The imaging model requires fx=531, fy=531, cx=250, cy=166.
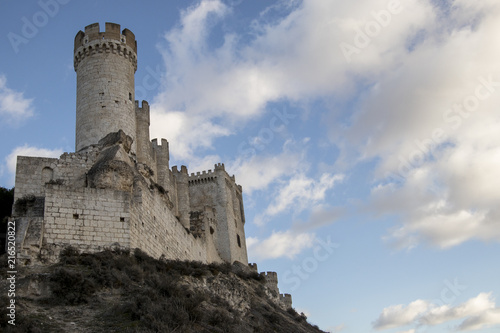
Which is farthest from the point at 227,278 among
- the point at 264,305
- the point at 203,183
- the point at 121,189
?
the point at 203,183

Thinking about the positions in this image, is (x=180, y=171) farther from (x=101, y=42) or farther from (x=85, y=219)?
(x=85, y=219)

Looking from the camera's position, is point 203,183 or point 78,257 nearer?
point 78,257

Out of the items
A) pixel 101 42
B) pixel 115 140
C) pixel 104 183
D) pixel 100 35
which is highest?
pixel 100 35

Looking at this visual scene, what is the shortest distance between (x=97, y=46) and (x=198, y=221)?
13.8m

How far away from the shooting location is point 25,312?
1528 cm

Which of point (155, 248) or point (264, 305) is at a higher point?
point (155, 248)

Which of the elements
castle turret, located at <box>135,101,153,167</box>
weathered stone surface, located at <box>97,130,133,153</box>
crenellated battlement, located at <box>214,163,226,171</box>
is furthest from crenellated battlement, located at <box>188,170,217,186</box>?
weathered stone surface, located at <box>97,130,133,153</box>

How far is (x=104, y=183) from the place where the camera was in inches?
901

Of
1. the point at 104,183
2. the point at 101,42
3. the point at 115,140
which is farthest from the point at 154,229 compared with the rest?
the point at 101,42

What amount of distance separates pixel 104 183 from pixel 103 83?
954 centimetres

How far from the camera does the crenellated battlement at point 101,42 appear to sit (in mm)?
31031

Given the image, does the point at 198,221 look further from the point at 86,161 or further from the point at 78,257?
the point at 78,257

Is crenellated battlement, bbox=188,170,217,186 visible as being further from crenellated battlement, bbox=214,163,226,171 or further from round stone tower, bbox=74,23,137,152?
round stone tower, bbox=74,23,137,152

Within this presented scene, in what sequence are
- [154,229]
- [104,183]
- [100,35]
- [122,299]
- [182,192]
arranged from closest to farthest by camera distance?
[122,299] → [104,183] → [154,229] → [100,35] → [182,192]
